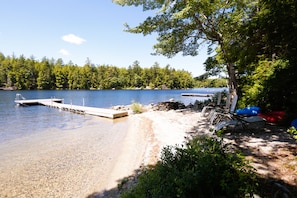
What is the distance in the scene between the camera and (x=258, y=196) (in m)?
2.60

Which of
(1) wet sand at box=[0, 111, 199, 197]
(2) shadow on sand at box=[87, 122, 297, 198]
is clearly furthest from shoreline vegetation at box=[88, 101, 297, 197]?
(1) wet sand at box=[0, 111, 199, 197]

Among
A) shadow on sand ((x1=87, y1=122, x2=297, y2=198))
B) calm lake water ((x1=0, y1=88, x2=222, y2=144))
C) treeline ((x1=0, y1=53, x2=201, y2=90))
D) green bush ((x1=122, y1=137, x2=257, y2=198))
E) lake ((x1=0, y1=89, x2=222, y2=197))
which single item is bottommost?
calm lake water ((x1=0, y1=88, x2=222, y2=144))

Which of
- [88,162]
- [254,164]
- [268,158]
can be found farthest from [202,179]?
[88,162]

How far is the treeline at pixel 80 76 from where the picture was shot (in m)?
69.2

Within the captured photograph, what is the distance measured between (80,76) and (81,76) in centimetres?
43

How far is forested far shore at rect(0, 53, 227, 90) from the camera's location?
69.1 meters

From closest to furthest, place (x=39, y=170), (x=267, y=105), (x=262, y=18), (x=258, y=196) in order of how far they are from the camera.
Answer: (x=258, y=196) → (x=262, y=18) → (x=39, y=170) → (x=267, y=105)

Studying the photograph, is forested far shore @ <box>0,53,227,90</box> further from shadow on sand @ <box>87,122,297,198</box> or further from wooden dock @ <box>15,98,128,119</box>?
shadow on sand @ <box>87,122,297,198</box>

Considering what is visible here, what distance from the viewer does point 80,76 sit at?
A: 79250 mm

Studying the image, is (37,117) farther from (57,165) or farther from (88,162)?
(88,162)

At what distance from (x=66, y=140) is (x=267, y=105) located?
29.5 feet

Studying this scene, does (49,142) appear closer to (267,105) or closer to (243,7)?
(267,105)

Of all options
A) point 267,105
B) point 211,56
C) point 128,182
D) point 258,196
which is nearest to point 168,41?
point 211,56

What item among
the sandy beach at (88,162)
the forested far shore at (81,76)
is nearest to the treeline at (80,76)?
the forested far shore at (81,76)
